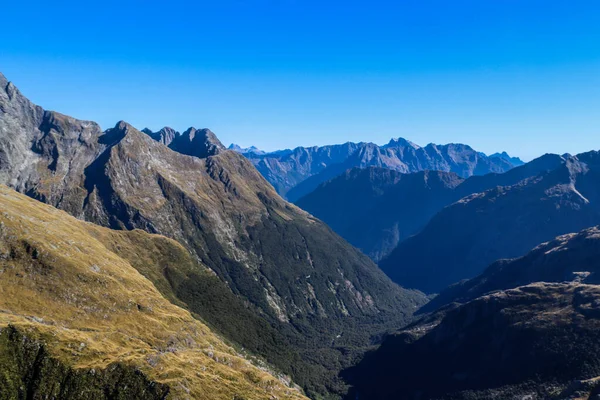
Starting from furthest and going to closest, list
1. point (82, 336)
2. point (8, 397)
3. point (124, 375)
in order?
point (82, 336), point (124, 375), point (8, 397)

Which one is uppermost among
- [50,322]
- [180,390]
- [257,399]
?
[50,322]

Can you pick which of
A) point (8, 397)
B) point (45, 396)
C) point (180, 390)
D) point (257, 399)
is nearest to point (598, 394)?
point (257, 399)

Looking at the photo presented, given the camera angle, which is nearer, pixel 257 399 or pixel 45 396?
pixel 45 396

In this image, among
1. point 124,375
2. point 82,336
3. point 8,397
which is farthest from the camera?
point 82,336

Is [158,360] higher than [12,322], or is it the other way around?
[12,322]

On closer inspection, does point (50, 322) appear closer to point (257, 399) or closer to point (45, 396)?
point (45, 396)

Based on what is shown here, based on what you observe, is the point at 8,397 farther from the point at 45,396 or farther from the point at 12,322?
the point at 12,322

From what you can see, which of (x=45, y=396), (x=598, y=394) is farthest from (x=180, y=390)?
(x=598, y=394)

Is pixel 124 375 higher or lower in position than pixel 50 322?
lower

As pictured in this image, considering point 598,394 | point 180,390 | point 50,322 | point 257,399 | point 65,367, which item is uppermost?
point 50,322
